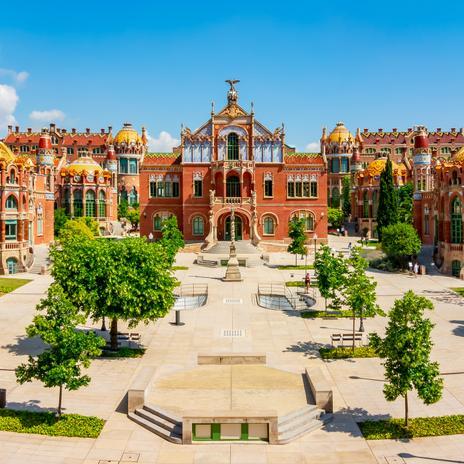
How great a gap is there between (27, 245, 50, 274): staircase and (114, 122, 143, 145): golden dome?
59.4 meters

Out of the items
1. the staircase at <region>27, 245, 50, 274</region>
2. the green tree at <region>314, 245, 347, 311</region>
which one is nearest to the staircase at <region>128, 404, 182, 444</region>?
the green tree at <region>314, 245, 347, 311</region>

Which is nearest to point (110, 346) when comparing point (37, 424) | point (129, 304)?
point (129, 304)

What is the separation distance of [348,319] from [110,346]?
14.5 metres

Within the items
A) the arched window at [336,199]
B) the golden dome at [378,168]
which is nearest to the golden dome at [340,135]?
A: the arched window at [336,199]

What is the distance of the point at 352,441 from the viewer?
16500 mm

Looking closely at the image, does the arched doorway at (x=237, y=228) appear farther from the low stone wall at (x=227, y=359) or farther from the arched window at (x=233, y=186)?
the low stone wall at (x=227, y=359)

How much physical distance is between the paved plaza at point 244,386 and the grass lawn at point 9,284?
309cm

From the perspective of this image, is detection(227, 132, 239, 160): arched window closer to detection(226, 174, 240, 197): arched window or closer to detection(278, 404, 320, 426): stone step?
detection(226, 174, 240, 197): arched window

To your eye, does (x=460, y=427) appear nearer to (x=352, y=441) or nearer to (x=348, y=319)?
(x=352, y=441)

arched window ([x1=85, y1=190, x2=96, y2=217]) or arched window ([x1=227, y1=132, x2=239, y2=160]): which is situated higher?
arched window ([x1=227, y1=132, x2=239, y2=160])

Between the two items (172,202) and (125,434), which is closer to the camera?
(125,434)

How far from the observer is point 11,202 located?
5322cm

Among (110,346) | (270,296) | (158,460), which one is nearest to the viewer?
(158,460)

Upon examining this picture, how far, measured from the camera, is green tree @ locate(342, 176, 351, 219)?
103 metres
